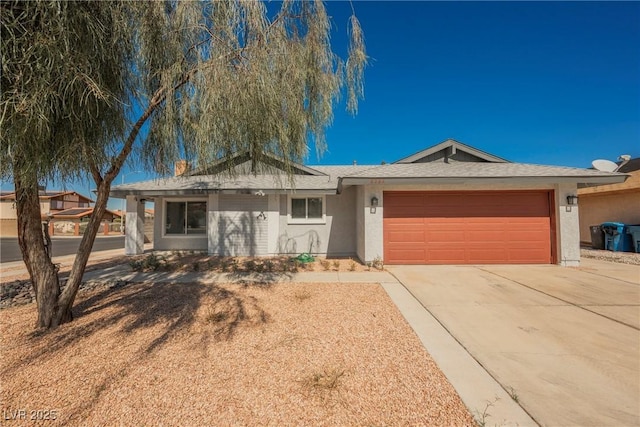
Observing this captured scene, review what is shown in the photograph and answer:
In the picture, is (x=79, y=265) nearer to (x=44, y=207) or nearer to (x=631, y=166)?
(x=631, y=166)

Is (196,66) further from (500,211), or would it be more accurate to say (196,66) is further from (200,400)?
(500,211)

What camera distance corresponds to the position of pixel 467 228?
29.7 ft

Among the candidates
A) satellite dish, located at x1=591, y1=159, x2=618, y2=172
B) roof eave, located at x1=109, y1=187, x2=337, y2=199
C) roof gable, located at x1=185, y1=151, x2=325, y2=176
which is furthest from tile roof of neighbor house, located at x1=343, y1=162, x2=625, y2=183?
satellite dish, located at x1=591, y1=159, x2=618, y2=172

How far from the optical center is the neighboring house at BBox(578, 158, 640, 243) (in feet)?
40.6

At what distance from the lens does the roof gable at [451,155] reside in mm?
11047

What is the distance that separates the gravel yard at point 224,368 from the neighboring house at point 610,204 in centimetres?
1504

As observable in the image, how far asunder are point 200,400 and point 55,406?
1332mm

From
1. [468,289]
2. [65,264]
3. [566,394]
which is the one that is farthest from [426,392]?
[65,264]

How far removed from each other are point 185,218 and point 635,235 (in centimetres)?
1960

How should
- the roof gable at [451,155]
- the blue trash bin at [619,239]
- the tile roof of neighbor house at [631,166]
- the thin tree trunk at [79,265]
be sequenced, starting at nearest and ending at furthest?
the thin tree trunk at [79,265], the roof gable at [451,155], the blue trash bin at [619,239], the tile roof of neighbor house at [631,166]

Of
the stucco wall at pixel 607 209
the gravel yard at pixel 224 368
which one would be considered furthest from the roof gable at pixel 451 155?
the gravel yard at pixel 224 368

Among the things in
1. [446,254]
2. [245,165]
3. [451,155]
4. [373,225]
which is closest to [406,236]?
[373,225]

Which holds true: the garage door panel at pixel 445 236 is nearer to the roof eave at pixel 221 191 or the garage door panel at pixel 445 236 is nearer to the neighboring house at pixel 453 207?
the neighboring house at pixel 453 207

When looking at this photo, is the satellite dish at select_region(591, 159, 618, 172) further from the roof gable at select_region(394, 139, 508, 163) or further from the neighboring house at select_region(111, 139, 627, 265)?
the roof gable at select_region(394, 139, 508, 163)
